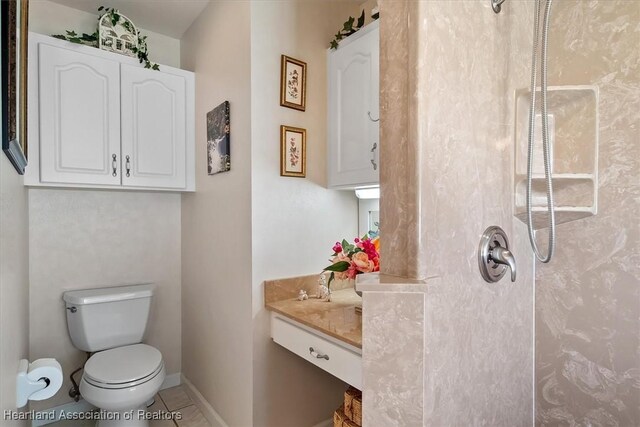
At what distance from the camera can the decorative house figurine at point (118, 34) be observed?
1990 mm

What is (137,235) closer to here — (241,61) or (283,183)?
(283,183)

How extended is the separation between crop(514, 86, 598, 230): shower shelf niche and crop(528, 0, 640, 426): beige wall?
35 millimetres

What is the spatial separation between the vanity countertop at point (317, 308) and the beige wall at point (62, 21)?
1.92 meters

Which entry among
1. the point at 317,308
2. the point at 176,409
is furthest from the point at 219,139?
the point at 176,409

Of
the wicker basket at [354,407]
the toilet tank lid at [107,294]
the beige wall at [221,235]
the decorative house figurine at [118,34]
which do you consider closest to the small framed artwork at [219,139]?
the beige wall at [221,235]

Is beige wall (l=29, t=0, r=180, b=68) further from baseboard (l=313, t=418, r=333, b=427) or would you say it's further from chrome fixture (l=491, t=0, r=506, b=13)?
baseboard (l=313, t=418, r=333, b=427)

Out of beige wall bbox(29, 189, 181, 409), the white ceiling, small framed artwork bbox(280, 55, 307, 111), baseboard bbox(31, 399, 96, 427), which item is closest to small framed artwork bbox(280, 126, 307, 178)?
small framed artwork bbox(280, 55, 307, 111)

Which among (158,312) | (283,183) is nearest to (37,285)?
(158,312)

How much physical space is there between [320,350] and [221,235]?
2.96ft

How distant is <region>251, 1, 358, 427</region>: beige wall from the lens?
168cm

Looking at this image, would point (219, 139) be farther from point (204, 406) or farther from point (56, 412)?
point (56, 412)

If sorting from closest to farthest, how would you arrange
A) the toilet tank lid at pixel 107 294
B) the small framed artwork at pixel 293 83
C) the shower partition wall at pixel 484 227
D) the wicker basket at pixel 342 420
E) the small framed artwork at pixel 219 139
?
the shower partition wall at pixel 484 227 < the wicker basket at pixel 342 420 < the small framed artwork at pixel 293 83 < the small framed artwork at pixel 219 139 < the toilet tank lid at pixel 107 294

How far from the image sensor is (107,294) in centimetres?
203

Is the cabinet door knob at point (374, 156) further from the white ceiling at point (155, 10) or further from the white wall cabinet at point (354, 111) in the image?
the white ceiling at point (155, 10)
